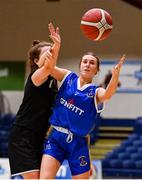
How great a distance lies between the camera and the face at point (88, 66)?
3303mm

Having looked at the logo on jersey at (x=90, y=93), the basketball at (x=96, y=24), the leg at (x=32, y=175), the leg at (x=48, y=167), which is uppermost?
the basketball at (x=96, y=24)

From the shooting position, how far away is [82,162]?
3234mm

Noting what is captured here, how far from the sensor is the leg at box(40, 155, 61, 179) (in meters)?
3.10

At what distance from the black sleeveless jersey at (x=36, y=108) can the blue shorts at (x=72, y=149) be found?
0.33 ft

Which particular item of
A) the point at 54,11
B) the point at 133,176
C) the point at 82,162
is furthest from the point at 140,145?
the point at 82,162

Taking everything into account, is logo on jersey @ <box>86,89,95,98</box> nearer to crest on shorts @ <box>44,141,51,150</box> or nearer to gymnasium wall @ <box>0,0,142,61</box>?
crest on shorts @ <box>44,141,51,150</box>

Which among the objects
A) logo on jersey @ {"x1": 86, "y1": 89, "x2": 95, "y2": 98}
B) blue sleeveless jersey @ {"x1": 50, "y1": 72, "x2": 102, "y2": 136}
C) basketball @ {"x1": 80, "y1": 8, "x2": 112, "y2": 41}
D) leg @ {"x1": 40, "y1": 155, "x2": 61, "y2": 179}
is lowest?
leg @ {"x1": 40, "y1": 155, "x2": 61, "y2": 179}

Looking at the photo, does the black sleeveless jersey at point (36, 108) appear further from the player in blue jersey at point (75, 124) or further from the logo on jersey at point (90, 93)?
the logo on jersey at point (90, 93)

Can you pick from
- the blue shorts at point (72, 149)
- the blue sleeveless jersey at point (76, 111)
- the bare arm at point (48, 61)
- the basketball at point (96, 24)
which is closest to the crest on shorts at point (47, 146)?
the blue shorts at point (72, 149)

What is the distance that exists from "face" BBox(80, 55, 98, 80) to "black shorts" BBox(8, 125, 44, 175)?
556mm

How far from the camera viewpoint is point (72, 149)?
322cm

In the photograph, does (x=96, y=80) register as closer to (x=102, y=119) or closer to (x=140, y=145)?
(x=102, y=119)

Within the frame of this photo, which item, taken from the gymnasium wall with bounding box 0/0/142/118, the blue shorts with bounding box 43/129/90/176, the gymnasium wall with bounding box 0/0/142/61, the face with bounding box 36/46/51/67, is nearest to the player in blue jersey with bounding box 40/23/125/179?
the blue shorts with bounding box 43/129/90/176

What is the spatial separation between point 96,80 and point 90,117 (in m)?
7.33
